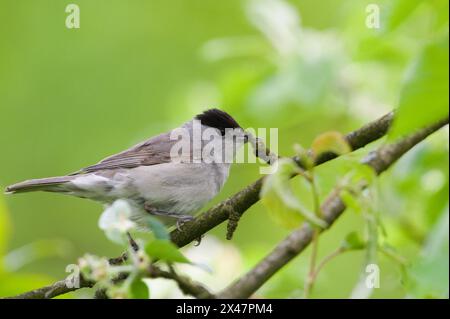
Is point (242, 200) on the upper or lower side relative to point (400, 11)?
lower

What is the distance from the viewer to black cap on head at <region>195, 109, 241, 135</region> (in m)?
3.56

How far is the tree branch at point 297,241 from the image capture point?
124cm

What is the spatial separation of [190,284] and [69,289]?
0.59 m

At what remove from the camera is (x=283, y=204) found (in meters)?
1.21

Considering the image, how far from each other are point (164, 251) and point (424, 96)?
548mm

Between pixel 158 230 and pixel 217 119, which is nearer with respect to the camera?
pixel 158 230

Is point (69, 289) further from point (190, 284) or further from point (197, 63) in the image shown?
point (197, 63)

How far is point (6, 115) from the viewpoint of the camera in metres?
6.36

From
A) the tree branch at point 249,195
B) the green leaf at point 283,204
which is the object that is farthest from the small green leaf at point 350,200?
the tree branch at point 249,195

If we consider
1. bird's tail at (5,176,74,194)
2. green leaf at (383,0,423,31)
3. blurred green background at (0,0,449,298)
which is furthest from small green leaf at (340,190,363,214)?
blurred green background at (0,0,449,298)

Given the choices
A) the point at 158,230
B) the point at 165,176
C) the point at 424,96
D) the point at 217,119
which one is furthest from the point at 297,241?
the point at 217,119

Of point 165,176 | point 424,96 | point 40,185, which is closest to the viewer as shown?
point 424,96

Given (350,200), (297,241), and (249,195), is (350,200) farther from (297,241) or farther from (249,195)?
(249,195)
